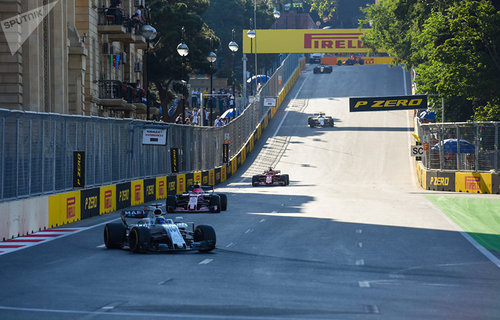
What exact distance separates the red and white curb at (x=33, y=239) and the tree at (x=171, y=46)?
141ft

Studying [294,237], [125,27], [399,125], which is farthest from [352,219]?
[399,125]

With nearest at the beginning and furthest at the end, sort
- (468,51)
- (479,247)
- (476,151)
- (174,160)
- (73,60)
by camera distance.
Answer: (479,247) < (174,160) < (476,151) < (73,60) < (468,51)

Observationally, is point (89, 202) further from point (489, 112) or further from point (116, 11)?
point (489, 112)

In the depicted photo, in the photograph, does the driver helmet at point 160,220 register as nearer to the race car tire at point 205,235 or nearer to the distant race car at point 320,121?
the race car tire at point 205,235

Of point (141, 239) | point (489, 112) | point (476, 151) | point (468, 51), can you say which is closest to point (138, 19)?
point (468, 51)

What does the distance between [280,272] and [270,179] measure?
3062cm

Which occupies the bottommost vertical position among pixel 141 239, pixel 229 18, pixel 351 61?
pixel 141 239

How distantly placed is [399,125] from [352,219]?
51.1 m

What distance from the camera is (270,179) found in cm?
4456

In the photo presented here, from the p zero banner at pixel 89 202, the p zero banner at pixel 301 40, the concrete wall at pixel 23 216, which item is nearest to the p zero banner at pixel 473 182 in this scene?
the p zero banner at pixel 89 202

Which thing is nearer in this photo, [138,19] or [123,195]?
[123,195]

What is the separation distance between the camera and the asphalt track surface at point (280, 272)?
1064 centimetres

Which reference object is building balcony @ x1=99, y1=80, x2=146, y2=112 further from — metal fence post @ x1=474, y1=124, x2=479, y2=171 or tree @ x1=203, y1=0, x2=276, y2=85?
tree @ x1=203, y1=0, x2=276, y2=85

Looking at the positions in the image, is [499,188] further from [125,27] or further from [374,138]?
[374,138]
